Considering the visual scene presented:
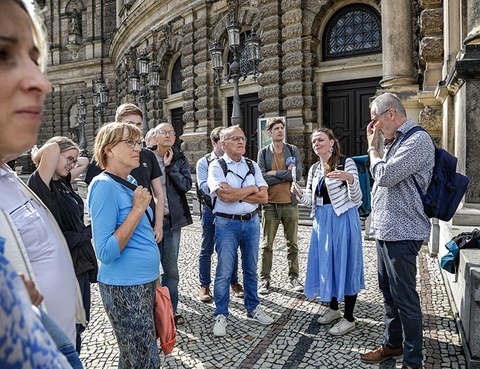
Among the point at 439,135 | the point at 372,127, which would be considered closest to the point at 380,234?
the point at 372,127

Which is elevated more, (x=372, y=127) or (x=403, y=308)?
(x=372, y=127)

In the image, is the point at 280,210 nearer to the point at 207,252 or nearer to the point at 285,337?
the point at 207,252

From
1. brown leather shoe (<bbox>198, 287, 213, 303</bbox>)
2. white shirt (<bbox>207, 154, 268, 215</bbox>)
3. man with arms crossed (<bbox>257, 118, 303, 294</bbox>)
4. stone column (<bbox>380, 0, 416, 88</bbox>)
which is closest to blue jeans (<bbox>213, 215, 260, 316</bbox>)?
white shirt (<bbox>207, 154, 268, 215</bbox>)

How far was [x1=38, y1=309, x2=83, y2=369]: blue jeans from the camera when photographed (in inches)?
27.0

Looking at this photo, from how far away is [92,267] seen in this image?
9.52 feet

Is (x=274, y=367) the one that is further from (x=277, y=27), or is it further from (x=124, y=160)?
(x=277, y=27)

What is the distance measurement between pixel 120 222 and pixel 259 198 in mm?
1882

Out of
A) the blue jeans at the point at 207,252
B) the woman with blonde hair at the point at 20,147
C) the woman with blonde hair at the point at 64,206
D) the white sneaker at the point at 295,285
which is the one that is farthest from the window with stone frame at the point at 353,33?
the woman with blonde hair at the point at 20,147

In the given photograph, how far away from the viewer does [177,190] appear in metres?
4.27

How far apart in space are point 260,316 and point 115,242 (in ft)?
7.14

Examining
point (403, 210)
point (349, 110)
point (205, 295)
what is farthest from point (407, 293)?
point (349, 110)

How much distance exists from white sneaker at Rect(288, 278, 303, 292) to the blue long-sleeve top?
2834mm

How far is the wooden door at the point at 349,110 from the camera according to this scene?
11.4m

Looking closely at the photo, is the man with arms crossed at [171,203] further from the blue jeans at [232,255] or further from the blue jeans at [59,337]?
the blue jeans at [59,337]
